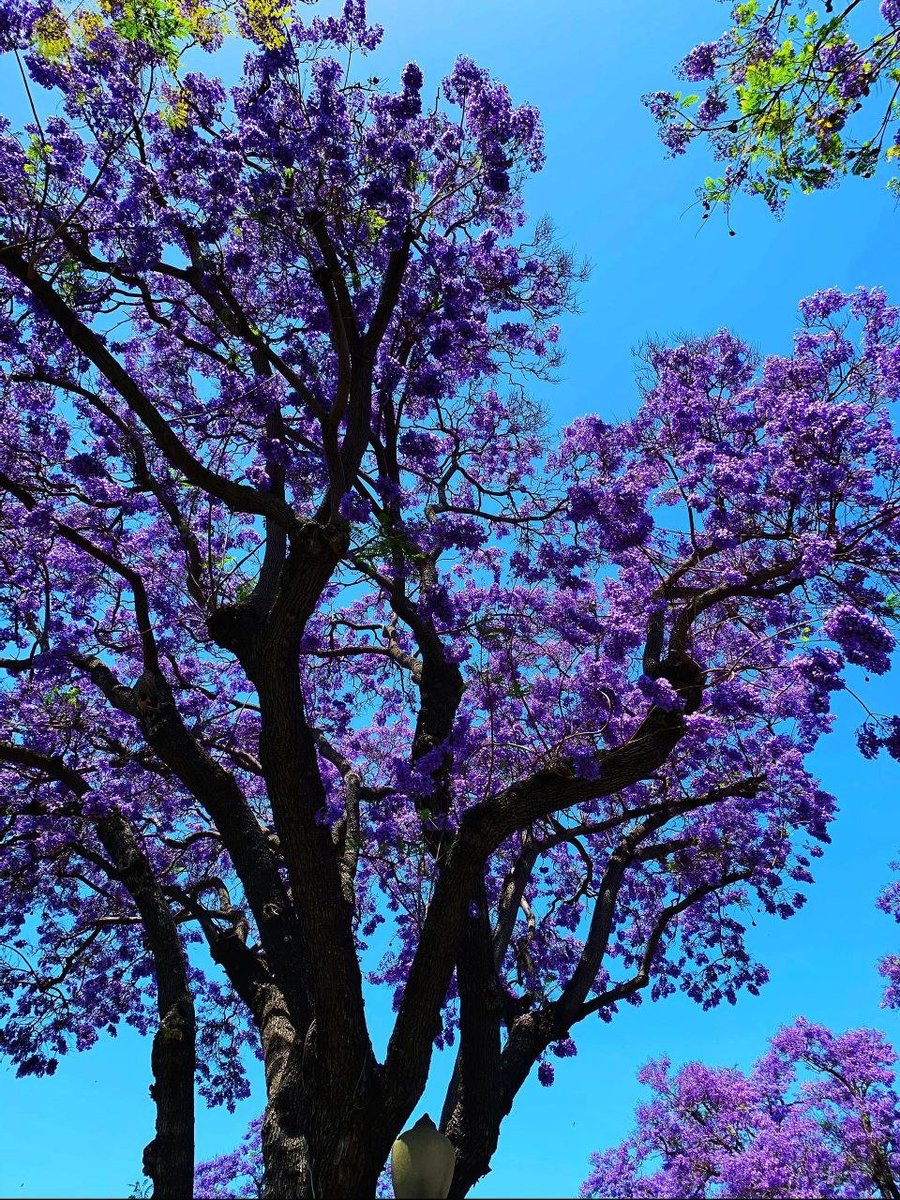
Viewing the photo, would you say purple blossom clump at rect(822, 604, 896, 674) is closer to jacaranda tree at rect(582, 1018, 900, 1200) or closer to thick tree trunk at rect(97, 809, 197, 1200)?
thick tree trunk at rect(97, 809, 197, 1200)

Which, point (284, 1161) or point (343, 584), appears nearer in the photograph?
point (284, 1161)

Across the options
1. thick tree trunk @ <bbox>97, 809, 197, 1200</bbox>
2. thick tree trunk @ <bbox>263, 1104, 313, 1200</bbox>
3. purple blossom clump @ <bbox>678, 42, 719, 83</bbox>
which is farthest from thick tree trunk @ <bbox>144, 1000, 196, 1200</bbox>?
purple blossom clump @ <bbox>678, 42, 719, 83</bbox>

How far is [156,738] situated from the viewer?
5906 mm

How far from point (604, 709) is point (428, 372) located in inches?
127

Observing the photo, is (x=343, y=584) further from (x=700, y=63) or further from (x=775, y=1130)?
(x=775, y=1130)

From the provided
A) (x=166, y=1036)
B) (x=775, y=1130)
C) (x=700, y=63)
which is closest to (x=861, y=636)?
(x=700, y=63)

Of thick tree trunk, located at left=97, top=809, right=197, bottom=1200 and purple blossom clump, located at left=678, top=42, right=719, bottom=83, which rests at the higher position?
purple blossom clump, located at left=678, top=42, right=719, bottom=83

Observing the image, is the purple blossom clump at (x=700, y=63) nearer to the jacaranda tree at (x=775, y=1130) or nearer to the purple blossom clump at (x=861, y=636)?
the purple blossom clump at (x=861, y=636)

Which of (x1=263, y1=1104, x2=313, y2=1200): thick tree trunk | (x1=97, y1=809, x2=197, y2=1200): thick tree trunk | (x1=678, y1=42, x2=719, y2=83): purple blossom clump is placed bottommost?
(x1=263, y1=1104, x2=313, y2=1200): thick tree trunk

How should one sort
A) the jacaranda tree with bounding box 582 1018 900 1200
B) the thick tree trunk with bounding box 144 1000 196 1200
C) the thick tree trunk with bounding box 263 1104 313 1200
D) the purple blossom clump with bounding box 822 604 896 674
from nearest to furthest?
the thick tree trunk with bounding box 263 1104 313 1200, the purple blossom clump with bounding box 822 604 896 674, the thick tree trunk with bounding box 144 1000 196 1200, the jacaranda tree with bounding box 582 1018 900 1200

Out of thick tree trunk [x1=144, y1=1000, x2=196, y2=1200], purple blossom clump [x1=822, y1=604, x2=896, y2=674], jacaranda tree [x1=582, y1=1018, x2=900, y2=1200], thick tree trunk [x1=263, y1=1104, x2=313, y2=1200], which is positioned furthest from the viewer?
jacaranda tree [x1=582, y1=1018, x2=900, y2=1200]

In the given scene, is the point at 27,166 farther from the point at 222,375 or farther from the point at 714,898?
the point at 714,898

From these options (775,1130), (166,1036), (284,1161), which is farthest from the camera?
(775,1130)

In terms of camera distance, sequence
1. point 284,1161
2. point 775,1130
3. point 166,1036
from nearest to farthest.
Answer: point 284,1161 < point 166,1036 < point 775,1130
